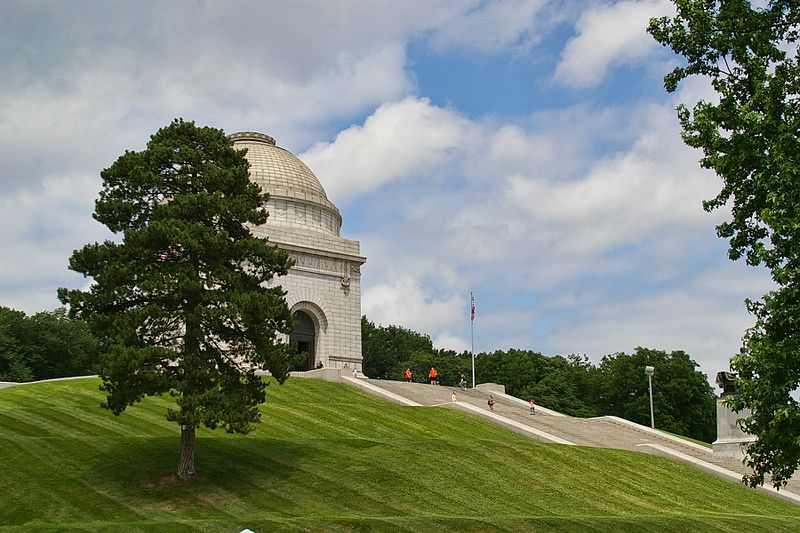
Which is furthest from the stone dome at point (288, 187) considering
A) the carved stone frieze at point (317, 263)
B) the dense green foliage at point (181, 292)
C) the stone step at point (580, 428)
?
the dense green foliage at point (181, 292)

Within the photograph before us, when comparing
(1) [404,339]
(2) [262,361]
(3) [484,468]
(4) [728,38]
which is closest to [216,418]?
(2) [262,361]

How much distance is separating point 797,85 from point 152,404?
2306cm

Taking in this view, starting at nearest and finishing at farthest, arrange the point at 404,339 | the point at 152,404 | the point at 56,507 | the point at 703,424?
the point at 56,507, the point at 152,404, the point at 703,424, the point at 404,339

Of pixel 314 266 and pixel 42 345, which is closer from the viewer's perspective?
pixel 314 266

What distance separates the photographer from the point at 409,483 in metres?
22.7

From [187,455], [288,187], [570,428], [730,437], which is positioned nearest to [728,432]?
[730,437]

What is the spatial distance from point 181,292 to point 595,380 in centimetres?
5976

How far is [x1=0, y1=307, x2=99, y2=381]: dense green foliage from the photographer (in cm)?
5238

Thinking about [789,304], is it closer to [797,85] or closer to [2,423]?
[797,85]

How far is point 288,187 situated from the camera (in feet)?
178

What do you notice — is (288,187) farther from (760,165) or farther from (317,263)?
(760,165)

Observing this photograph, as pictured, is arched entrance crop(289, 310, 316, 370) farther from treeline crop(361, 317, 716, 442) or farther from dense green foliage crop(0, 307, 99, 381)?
treeline crop(361, 317, 716, 442)

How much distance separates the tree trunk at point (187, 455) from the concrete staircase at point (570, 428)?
55.2 feet

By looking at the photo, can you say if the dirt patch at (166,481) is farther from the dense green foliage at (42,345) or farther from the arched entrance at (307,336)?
the dense green foliage at (42,345)
